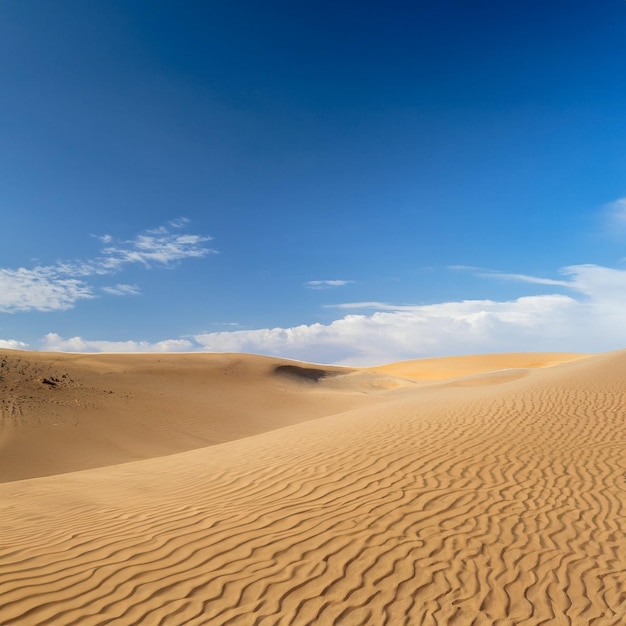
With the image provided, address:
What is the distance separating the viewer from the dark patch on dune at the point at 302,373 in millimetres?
48531

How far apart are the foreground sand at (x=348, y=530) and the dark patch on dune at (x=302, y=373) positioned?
3318 centimetres

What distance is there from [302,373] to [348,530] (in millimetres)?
44220

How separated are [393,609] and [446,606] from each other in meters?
0.62

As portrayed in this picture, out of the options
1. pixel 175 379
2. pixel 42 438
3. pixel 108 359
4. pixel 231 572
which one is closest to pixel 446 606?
pixel 231 572

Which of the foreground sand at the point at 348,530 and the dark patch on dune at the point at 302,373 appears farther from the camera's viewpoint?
the dark patch on dune at the point at 302,373

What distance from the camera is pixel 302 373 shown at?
50812 millimetres

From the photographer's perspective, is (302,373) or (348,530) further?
(302,373)

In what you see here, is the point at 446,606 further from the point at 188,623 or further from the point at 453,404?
the point at 453,404

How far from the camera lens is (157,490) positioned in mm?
9453

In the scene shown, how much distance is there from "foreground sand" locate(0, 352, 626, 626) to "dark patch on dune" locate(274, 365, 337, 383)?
109 ft

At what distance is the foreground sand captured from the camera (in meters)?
5.12

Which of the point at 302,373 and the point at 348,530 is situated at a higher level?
the point at 302,373

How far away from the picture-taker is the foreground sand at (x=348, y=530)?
5.12 meters

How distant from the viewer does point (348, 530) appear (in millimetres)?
6750
